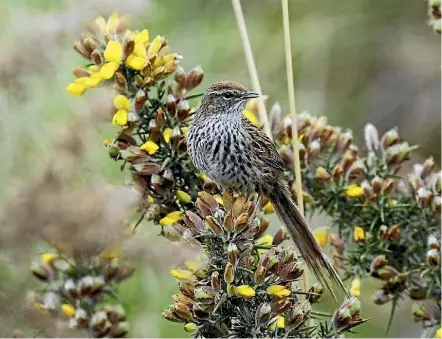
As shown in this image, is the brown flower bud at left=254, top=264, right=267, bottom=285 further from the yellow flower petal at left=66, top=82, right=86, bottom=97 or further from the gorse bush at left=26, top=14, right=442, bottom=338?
the yellow flower petal at left=66, top=82, right=86, bottom=97

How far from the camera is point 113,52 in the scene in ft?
6.29

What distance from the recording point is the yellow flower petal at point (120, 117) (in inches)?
72.7

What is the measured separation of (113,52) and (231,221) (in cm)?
61

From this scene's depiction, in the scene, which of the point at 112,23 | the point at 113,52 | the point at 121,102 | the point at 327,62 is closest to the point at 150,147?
the point at 121,102

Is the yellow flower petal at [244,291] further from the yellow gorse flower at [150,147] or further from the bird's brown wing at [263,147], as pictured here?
the bird's brown wing at [263,147]

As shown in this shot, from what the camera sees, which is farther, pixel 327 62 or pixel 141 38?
pixel 327 62

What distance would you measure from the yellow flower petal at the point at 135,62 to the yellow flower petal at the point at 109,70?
0.10ft

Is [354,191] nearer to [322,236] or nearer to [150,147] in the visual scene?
[322,236]

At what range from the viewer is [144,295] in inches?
93.5

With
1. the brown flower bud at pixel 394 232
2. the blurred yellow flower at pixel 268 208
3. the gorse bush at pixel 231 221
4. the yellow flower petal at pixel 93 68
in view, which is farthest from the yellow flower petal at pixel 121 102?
the brown flower bud at pixel 394 232

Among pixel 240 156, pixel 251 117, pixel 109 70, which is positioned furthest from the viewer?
pixel 240 156

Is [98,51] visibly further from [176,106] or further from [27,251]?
[27,251]

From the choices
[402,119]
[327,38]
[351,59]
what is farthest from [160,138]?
[402,119]

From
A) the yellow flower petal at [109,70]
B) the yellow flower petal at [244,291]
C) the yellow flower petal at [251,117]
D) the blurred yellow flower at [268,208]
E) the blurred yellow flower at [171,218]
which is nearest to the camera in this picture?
the yellow flower petal at [244,291]
